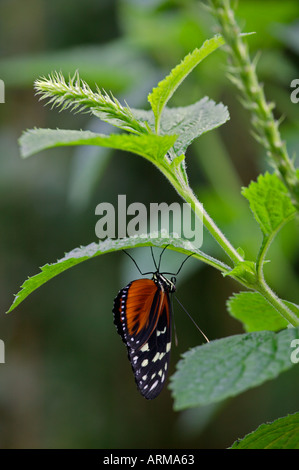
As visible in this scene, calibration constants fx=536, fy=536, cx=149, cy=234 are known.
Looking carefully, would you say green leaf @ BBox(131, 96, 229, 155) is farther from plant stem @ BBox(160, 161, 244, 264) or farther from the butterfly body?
the butterfly body

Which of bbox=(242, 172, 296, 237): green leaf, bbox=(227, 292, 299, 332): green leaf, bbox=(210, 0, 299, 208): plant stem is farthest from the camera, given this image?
bbox=(227, 292, 299, 332): green leaf

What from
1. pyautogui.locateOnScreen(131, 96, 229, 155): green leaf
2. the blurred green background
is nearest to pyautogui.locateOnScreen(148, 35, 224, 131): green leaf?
pyautogui.locateOnScreen(131, 96, 229, 155): green leaf

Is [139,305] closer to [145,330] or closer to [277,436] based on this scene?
[145,330]

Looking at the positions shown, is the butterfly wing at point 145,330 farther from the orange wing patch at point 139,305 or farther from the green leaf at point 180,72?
the green leaf at point 180,72

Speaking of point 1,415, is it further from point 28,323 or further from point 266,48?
point 266,48
